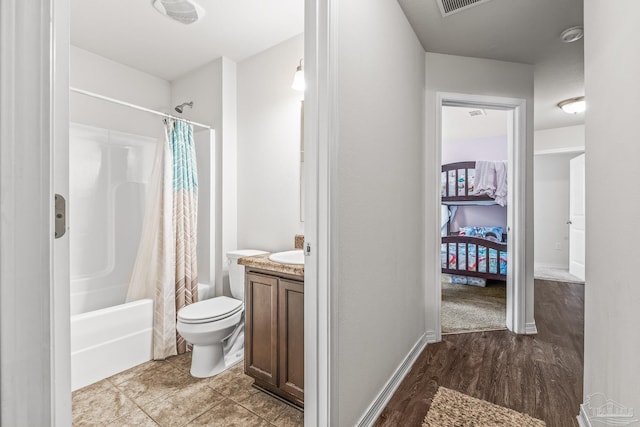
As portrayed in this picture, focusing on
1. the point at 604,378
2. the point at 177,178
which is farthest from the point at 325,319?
the point at 177,178

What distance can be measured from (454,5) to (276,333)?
2331mm

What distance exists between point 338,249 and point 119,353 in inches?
71.8

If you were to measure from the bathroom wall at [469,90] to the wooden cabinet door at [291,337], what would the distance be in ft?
4.49

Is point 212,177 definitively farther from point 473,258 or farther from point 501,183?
point 501,183

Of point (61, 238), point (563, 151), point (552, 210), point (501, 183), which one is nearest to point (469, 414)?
point (61, 238)

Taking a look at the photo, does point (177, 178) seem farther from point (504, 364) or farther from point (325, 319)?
point (504, 364)

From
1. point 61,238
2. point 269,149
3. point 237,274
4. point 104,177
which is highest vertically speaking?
point 269,149

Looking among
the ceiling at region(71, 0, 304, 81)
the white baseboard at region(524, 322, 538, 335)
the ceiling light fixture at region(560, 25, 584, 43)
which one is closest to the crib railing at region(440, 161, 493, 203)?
the white baseboard at region(524, 322, 538, 335)

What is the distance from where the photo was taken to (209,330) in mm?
1884

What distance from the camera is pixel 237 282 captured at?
2426mm

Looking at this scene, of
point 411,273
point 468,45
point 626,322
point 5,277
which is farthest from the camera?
point 468,45

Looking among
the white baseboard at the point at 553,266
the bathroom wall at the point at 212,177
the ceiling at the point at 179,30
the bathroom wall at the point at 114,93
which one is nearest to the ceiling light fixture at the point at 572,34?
the ceiling at the point at 179,30

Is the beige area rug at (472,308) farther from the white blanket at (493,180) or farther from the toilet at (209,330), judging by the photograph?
the toilet at (209,330)

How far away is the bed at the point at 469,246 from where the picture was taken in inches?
154
